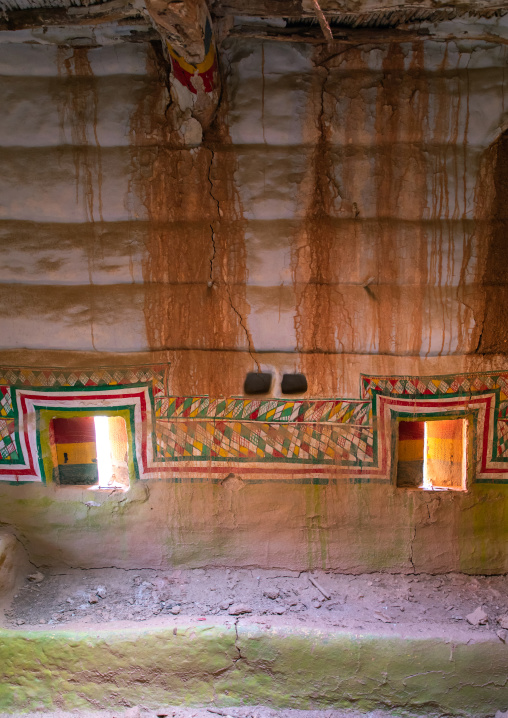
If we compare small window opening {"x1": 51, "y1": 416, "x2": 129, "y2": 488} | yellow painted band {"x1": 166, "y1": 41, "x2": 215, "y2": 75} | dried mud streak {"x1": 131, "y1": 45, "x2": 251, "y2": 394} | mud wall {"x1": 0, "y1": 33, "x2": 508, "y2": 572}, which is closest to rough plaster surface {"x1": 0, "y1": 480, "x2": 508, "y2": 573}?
mud wall {"x1": 0, "y1": 33, "x2": 508, "y2": 572}

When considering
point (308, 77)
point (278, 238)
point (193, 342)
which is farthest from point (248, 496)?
point (308, 77)

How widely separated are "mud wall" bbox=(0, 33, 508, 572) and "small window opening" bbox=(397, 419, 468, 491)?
1.06ft

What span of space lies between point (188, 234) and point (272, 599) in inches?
114

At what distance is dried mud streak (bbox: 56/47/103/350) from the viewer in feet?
12.5

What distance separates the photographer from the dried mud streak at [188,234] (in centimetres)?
380

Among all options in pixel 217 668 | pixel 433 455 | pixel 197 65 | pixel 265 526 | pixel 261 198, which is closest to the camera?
pixel 197 65

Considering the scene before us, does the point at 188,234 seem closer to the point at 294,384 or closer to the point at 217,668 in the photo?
the point at 294,384

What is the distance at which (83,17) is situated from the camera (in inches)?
139

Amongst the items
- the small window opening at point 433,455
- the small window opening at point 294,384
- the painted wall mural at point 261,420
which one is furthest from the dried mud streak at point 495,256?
the small window opening at point 294,384

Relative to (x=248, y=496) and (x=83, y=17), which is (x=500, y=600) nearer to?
(x=248, y=496)

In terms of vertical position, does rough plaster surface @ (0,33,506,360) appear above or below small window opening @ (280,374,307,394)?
above

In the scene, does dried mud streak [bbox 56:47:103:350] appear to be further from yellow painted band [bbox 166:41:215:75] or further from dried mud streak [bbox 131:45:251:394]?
yellow painted band [bbox 166:41:215:75]

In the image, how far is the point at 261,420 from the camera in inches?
157

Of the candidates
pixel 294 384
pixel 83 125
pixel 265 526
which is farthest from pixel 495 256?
pixel 83 125
